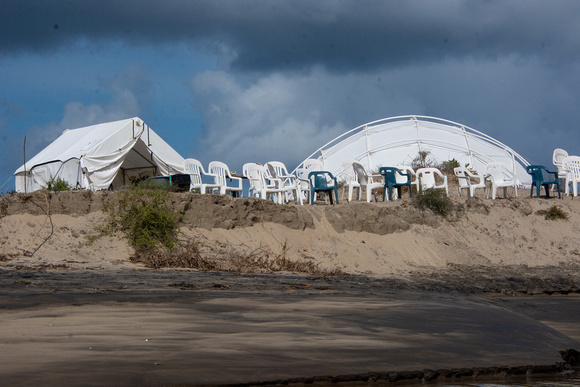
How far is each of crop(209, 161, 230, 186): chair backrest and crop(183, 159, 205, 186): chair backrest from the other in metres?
0.32

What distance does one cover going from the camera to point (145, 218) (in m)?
12.5

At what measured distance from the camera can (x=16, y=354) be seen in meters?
4.21

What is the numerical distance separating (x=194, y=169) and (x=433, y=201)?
6.34 m

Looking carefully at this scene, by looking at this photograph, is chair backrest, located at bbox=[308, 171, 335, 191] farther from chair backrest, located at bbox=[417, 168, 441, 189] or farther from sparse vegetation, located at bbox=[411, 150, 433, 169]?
sparse vegetation, located at bbox=[411, 150, 433, 169]

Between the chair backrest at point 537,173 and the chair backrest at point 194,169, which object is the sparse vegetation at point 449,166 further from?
the chair backrest at point 194,169

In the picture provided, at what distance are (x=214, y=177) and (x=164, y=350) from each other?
1239cm

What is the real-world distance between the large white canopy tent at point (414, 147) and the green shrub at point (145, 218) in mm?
12733

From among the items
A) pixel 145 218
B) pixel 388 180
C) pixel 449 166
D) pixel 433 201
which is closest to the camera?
pixel 145 218

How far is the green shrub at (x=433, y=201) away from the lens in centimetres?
1659

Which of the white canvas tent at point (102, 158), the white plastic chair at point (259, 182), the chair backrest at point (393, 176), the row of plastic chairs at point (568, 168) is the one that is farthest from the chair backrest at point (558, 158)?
the white canvas tent at point (102, 158)

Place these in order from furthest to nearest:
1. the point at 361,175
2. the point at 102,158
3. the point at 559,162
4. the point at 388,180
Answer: the point at 102,158 < the point at 559,162 < the point at 361,175 < the point at 388,180

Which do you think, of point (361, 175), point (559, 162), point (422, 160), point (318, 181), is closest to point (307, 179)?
point (318, 181)

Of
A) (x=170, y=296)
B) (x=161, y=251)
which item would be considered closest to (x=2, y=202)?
(x=161, y=251)

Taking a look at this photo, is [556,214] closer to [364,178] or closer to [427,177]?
[427,177]
